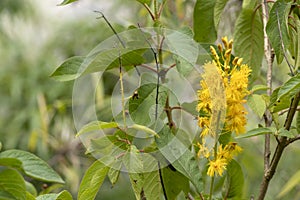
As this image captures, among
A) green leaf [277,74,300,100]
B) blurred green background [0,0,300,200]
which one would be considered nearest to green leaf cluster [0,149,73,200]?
green leaf [277,74,300,100]

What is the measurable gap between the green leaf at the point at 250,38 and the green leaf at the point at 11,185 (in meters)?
0.39

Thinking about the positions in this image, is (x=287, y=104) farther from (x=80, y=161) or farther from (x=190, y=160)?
(x=80, y=161)

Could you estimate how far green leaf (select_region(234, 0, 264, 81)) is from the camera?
0.79 metres

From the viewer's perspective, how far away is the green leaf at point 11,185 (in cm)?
52

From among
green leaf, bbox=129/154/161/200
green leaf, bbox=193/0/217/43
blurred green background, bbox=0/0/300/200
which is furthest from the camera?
blurred green background, bbox=0/0/300/200

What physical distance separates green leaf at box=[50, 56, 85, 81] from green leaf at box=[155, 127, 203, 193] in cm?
14

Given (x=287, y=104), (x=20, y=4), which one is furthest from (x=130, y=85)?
(x=20, y=4)

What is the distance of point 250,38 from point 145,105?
258 millimetres

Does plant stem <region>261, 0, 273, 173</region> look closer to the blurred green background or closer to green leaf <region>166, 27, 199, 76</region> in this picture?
green leaf <region>166, 27, 199, 76</region>

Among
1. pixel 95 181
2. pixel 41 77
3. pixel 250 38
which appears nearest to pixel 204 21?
pixel 250 38

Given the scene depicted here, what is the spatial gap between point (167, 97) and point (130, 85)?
6 cm

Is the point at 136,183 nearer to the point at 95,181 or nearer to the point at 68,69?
the point at 95,181

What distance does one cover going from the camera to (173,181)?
643 mm

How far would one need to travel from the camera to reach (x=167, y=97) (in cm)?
65
